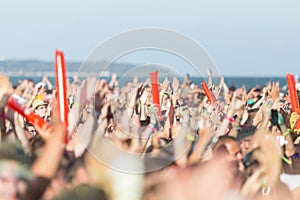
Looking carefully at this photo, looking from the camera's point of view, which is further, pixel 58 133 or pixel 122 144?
pixel 122 144

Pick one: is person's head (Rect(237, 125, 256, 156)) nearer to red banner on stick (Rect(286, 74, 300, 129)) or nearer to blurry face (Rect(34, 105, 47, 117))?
blurry face (Rect(34, 105, 47, 117))

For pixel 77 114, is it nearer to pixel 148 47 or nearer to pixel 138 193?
pixel 148 47

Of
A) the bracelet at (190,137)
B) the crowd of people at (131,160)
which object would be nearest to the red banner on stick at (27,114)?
the crowd of people at (131,160)

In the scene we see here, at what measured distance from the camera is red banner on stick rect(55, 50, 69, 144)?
7469 mm

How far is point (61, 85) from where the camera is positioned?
7.75 meters

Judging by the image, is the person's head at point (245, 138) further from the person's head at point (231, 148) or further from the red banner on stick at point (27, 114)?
the red banner on stick at point (27, 114)

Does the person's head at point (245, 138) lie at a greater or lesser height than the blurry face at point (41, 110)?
lesser

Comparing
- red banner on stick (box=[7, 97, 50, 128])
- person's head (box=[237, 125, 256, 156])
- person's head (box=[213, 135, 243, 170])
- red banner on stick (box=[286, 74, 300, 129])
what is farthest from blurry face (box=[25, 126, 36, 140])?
red banner on stick (box=[286, 74, 300, 129])

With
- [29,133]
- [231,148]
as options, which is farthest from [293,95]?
[231,148]

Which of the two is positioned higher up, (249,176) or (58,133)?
(58,133)

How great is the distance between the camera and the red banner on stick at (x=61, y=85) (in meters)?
7.47

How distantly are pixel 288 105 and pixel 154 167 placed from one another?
12.1m

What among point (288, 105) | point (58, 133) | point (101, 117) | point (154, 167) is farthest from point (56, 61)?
point (288, 105)

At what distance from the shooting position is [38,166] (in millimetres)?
4957
